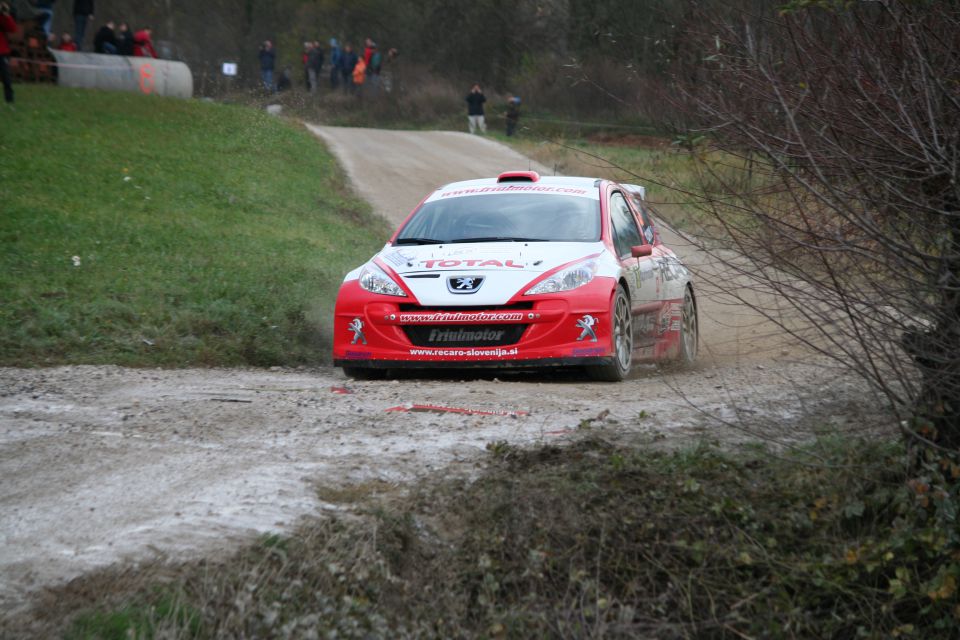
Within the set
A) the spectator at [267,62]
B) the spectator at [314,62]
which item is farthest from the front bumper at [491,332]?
the spectator at [314,62]

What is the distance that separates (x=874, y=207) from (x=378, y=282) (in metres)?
4.98

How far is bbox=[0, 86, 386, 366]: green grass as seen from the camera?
10.5 metres

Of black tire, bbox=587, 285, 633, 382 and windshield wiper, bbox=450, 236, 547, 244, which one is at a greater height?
windshield wiper, bbox=450, 236, 547, 244

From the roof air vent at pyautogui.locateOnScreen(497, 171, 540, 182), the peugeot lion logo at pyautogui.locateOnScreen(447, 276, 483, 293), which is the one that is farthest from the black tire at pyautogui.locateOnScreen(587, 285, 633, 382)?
the roof air vent at pyautogui.locateOnScreen(497, 171, 540, 182)

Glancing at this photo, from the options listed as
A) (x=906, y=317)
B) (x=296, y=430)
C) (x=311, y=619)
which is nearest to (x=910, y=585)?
(x=906, y=317)

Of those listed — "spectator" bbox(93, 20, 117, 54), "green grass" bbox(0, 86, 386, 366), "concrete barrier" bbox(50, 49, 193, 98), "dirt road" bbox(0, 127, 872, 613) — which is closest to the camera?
"dirt road" bbox(0, 127, 872, 613)

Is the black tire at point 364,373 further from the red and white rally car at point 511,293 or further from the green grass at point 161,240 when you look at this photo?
the green grass at point 161,240

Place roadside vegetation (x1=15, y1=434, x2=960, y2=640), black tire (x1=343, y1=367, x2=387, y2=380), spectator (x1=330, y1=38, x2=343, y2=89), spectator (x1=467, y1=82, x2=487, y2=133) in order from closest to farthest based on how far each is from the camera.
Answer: roadside vegetation (x1=15, y1=434, x2=960, y2=640)
black tire (x1=343, y1=367, x2=387, y2=380)
spectator (x1=467, y1=82, x2=487, y2=133)
spectator (x1=330, y1=38, x2=343, y2=89)

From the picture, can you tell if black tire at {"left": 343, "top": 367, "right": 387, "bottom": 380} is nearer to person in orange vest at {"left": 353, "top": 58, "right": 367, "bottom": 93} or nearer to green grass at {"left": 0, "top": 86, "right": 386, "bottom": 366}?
green grass at {"left": 0, "top": 86, "right": 386, "bottom": 366}

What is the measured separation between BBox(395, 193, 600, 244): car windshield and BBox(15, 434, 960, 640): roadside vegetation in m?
4.62

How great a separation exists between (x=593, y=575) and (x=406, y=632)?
87 cm

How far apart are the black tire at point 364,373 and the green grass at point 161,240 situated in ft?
4.59

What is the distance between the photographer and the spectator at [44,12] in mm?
30188

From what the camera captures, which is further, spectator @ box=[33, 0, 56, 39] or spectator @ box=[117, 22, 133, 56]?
spectator @ box=[117, 22, 133, 56]
